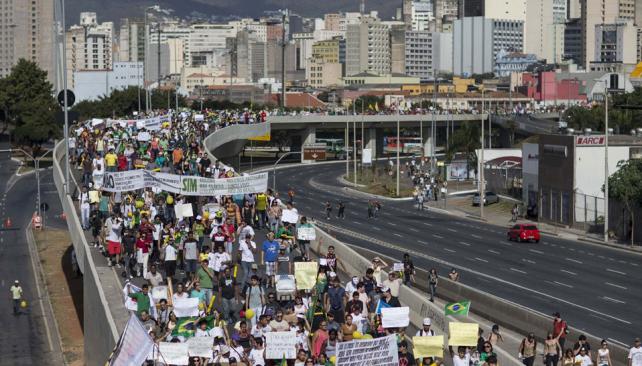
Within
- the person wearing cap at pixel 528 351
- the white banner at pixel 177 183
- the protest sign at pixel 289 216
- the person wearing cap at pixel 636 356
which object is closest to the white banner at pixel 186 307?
the person wearing cap at pixel 528 351

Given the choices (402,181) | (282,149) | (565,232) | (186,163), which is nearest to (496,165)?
(402,181)

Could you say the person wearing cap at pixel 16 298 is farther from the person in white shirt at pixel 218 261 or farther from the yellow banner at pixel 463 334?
the yellow banner at pixel 463 334

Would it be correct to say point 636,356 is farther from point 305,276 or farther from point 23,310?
point 23,310

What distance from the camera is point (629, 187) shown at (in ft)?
206

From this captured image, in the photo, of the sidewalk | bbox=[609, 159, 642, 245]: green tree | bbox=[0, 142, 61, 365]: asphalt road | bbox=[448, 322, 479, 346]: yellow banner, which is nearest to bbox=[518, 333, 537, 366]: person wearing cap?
bbox=[448, 322, 479, 346]: yellow banner

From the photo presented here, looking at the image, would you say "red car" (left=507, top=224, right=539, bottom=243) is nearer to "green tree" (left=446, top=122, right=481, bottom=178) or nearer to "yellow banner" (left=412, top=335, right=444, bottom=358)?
"yellow banner" (left=412, top=335, right=444, bottom=358)

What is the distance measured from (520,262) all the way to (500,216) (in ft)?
78.2

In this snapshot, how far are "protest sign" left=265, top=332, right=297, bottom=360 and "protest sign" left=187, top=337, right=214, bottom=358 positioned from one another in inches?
36.8

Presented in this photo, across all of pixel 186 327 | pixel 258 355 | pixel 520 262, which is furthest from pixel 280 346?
pixel 520 262

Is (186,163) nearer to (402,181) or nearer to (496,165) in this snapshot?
(496,165)

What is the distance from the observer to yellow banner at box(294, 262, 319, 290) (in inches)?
1107

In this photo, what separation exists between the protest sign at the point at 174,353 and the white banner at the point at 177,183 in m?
16.7

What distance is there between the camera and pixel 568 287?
154ft

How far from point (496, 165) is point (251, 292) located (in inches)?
2923
